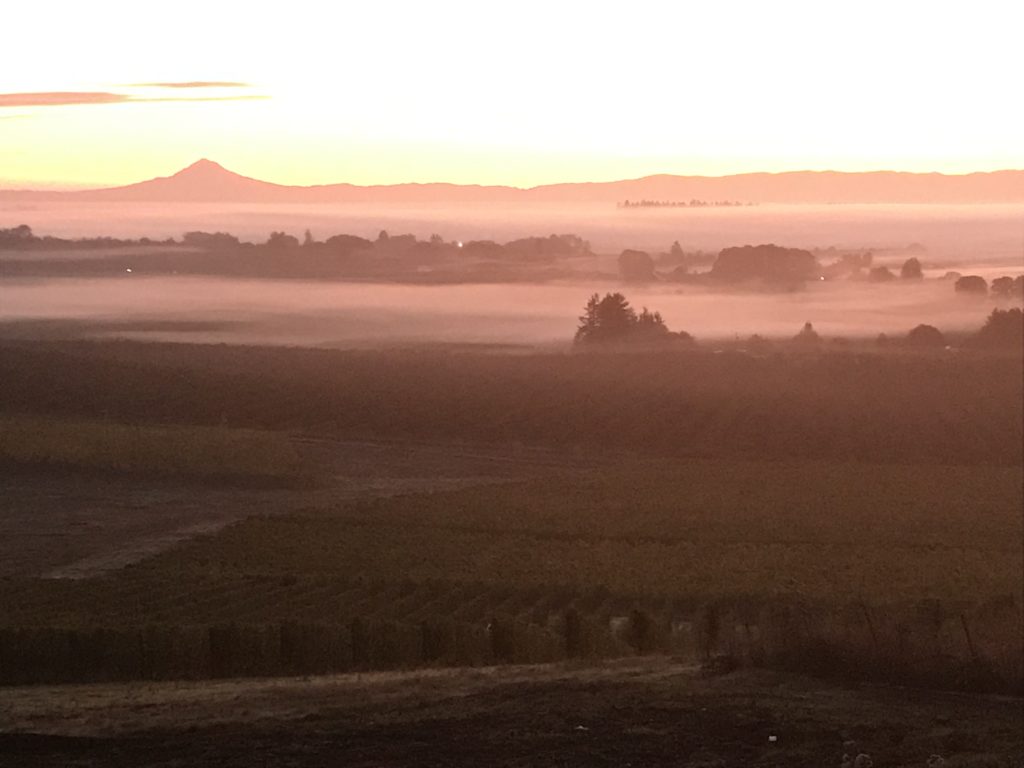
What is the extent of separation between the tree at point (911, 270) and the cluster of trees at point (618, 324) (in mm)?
21679

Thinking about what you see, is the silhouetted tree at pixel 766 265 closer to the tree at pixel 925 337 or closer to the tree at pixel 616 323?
the tree at pixel 925 337

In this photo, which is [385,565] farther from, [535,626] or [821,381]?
[821,381]

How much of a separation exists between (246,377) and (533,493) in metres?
18.6

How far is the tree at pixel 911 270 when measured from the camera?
19.1m

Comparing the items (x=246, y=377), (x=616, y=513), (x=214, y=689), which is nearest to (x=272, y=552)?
(x=616, y=513)

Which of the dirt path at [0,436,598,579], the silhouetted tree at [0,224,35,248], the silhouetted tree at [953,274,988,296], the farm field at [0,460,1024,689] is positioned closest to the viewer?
the farm field at [0,460,1024,689]

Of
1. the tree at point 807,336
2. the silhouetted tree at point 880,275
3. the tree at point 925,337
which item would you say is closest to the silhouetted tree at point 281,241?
the tree at point 807,336

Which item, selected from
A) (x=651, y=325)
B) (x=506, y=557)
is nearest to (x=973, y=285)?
(x=506, y=557)

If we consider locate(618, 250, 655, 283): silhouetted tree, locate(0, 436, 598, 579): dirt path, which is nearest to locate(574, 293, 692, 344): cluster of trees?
locate(618, 250, 655, 283): silhouetted tree

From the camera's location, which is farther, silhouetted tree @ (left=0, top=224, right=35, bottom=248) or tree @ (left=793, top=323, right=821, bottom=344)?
silhouetted tree @ (left=0, top=224, right=35, bottom=248)

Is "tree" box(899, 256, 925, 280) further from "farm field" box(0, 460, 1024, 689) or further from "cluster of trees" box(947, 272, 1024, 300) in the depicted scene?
"farm field" box(0, 460, 1024, 689)

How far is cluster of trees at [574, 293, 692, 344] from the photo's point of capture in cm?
4503

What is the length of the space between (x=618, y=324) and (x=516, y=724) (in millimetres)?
41878

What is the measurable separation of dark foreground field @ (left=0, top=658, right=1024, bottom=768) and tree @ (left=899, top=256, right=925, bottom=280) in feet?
33.6
